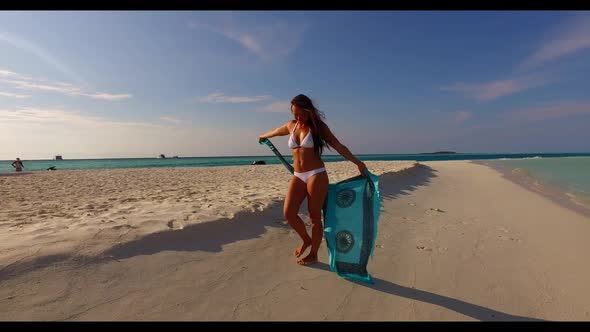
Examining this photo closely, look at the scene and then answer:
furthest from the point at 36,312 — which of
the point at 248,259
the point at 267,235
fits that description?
the point at 267,235

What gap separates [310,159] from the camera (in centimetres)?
307

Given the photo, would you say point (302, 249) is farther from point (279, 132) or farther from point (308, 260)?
point (279, 132)

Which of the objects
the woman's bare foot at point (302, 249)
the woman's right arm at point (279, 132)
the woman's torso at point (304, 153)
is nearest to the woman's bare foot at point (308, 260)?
the woman's bare foot at point (302, 249)

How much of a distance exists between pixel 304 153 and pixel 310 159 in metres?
0.10

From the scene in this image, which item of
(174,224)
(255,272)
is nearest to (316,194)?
Result: (255,272)

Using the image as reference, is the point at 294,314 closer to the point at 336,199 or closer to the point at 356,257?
the point at 356,257

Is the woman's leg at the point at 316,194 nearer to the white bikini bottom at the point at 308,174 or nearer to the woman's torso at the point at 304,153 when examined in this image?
the white bikini bottom at the point at 308,174

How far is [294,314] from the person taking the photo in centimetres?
224

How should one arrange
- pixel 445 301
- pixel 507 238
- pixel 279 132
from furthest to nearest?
pixel 507 238
pixel 279 132
pixel 445 301

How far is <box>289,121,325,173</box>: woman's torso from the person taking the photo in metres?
3.05

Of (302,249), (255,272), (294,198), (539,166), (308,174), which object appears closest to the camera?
(255,272)

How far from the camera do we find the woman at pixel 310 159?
301 centimetres

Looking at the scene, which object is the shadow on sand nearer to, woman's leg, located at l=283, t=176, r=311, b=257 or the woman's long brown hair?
woman's leg, located at l=283, t=176, r=311, b=257
